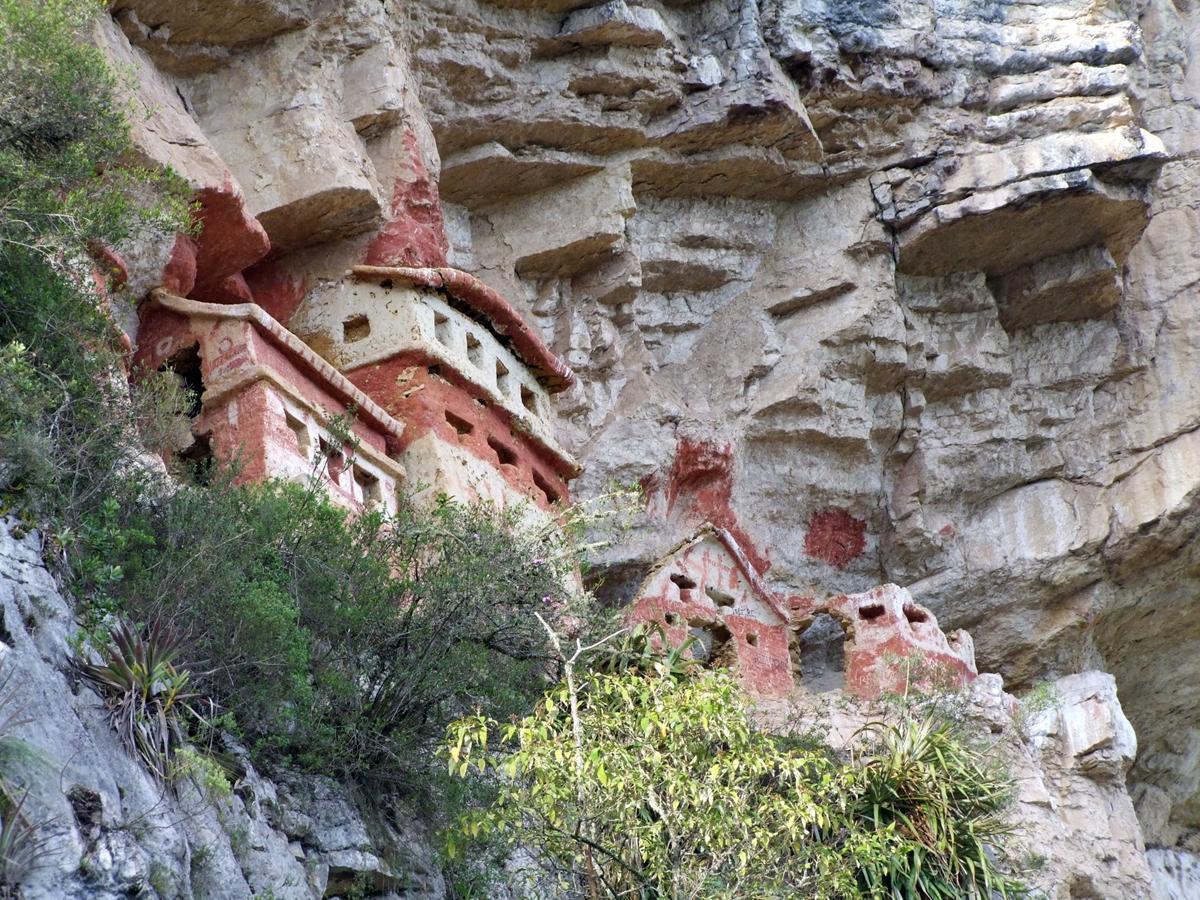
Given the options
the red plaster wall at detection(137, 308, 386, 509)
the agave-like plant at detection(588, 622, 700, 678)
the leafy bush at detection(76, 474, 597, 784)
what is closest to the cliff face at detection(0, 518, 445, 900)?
the leafy bush at detection(76, 474, 597, 784)

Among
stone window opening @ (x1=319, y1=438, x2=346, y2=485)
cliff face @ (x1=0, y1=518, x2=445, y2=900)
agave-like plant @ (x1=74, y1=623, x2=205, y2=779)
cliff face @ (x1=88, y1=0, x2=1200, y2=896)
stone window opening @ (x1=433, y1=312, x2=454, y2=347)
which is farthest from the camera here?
cliff face @ (x1=88, y1=0, x2=1200, y2=896)

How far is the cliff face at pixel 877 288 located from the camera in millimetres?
22656

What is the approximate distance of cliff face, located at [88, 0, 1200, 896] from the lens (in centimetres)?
2266

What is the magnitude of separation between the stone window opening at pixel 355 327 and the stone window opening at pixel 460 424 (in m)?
1.40

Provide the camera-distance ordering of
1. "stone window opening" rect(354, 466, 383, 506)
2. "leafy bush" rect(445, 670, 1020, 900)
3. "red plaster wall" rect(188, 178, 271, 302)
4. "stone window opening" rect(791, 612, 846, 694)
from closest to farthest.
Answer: "leafy bush" rect(445, 670, 1020, 900) → "stone window opening" rect(354, 466, 383, 506) → "red plaster wall" rect(188, 178, 271, 302) → "stone window opening" rect(791, 612, 846, 694)

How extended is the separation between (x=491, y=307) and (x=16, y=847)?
40.8 ft

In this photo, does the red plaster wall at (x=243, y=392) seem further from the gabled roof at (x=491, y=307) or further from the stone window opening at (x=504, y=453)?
the gabled roof at (x=491, y=307)

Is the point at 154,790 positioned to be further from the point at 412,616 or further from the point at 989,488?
the point at 989,488

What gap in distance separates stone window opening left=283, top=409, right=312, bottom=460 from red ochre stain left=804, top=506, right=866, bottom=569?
896cm

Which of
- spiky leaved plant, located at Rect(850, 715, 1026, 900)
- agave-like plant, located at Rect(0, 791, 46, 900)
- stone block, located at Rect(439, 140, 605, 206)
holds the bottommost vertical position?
agave-like plant, located at Rect(0, 791, 46, 900)

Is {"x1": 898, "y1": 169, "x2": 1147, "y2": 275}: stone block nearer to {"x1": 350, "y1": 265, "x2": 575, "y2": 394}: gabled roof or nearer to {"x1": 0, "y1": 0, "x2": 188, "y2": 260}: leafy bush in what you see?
{"x1": 350, "y1": 265, "x2": 575, "y2": 394}: gabled roof

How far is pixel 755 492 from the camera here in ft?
76.5

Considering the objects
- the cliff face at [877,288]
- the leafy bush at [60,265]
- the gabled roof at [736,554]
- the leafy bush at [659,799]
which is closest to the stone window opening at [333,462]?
the leafy bush at [60,265]

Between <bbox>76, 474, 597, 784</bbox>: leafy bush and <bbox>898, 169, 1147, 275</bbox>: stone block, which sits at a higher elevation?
<bbox>898, 169, 1147, 275</bbox>: stone block
